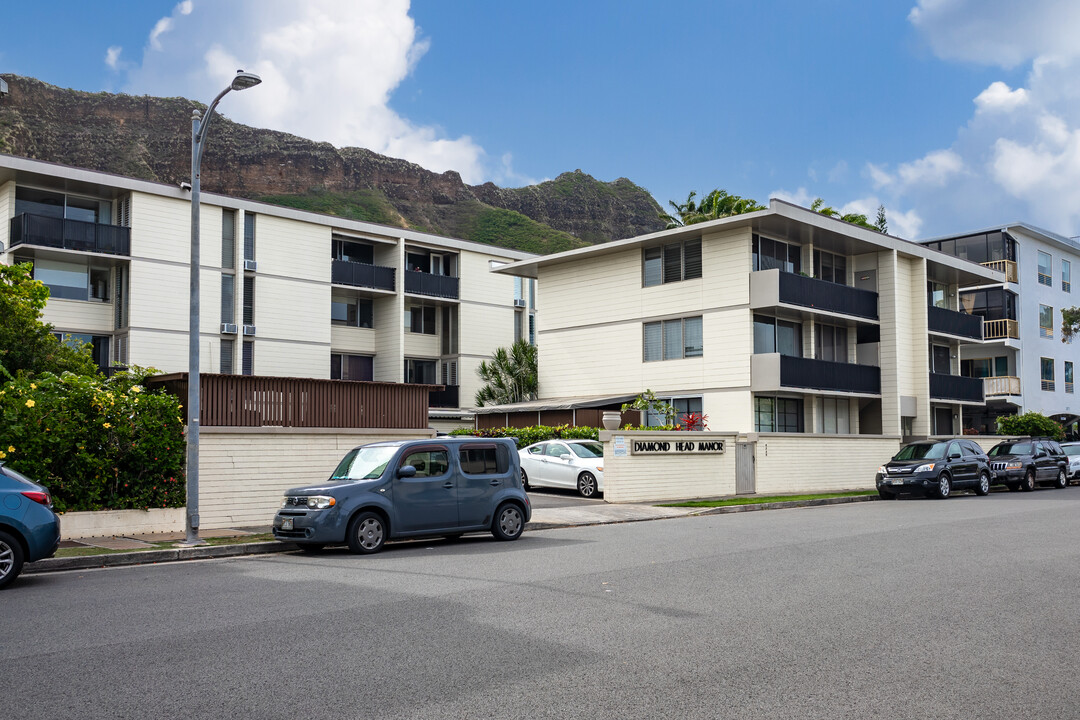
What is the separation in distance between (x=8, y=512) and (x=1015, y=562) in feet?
39.6

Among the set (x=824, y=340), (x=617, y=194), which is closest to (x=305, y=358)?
(x=824, y=340)

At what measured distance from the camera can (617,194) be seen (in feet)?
428

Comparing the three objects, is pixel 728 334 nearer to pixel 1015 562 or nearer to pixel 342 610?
pixel 1015 562

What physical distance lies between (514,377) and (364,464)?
2481cm

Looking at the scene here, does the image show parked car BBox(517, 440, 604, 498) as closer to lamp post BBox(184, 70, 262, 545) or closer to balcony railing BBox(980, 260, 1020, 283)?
lamp post BBox(184, 70, 262, 545)

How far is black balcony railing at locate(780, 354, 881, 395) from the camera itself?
105ft

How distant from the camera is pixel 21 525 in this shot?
1109 centimetres

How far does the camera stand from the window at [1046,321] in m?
53.8

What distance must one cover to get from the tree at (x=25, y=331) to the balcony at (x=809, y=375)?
65.0ft

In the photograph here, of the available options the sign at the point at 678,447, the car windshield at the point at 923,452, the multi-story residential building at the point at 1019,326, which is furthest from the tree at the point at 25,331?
the multi-story residential building at the point at 1019,326

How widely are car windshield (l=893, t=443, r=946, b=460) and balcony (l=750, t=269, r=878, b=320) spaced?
20.0ft

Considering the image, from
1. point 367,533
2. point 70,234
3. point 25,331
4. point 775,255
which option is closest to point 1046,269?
point 775,255

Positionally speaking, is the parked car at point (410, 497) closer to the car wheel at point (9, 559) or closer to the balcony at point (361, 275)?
the car wheel at point (9, 559)

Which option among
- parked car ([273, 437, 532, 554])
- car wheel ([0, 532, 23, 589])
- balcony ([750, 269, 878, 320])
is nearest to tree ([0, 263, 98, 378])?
parked car ([273, 437, 532, 554])
